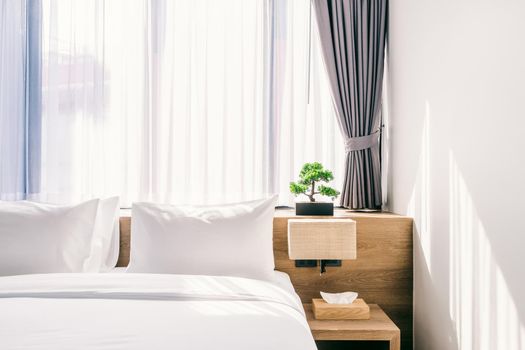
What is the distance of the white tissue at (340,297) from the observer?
2.32 meters

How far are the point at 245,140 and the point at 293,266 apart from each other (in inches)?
33.2

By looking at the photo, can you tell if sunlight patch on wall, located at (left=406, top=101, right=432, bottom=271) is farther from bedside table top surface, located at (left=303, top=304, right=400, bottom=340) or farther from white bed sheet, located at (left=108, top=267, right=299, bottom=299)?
white bed sheet, located at (left=108, top=267, right=299, bottom=299)

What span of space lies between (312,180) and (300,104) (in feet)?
1.80

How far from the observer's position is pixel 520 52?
1410 mm

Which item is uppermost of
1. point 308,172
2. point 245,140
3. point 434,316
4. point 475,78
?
point 475,78

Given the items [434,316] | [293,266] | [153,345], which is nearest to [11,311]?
[153,345]

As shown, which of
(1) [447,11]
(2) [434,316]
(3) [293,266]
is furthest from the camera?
(3) [293,266]

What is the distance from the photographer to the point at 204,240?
2.18 metres

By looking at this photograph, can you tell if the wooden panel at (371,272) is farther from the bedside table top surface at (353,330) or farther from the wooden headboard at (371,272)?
the bedside table top surface at (353,330)

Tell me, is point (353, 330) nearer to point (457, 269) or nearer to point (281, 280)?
point (281, 280)

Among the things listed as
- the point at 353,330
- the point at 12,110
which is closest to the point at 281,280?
the point at 353,330

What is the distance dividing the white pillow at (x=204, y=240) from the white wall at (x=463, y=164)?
2.57 feet

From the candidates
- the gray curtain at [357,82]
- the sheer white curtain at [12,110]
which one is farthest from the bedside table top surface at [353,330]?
the sheer white curtain at [12,110]

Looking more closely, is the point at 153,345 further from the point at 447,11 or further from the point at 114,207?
the point at 447,11
